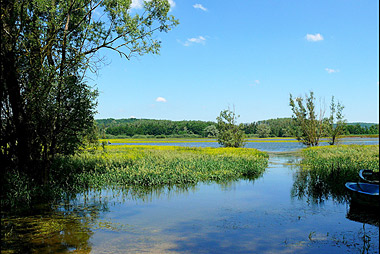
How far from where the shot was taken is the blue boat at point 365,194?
9906 mm

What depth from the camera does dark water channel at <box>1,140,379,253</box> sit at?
7.47 metres

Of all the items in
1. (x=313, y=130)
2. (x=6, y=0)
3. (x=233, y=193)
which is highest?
(x=6, y=0)

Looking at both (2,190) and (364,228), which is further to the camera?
(2,190)

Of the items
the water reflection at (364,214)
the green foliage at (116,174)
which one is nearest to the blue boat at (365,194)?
the water reflection at (364,214)

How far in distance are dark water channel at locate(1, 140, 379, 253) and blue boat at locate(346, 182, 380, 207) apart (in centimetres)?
34

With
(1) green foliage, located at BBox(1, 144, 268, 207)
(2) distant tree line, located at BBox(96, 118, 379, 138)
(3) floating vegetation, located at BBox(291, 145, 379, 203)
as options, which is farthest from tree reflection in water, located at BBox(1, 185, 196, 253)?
(2) distant tree line, located at BBox(96, 118, 379, 138)

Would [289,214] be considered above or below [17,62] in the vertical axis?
below

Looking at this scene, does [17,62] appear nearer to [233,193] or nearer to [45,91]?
[45,91]

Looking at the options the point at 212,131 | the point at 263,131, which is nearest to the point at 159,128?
the point at 263,131

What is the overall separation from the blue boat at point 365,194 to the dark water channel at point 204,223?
343 millimetres

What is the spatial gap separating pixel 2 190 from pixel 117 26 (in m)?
9.64

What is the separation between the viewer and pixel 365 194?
10.1 metres

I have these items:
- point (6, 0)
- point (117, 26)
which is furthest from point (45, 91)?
point (117, 26)

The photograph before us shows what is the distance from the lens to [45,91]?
12.0 m
